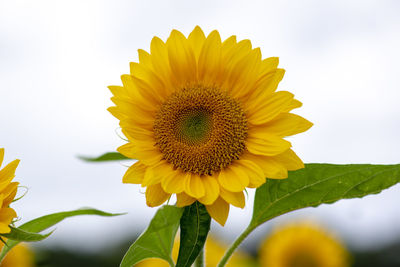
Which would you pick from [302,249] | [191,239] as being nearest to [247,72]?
[191,239]

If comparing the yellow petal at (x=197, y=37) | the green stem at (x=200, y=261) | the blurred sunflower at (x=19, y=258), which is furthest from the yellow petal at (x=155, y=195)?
the blurred sunflower at (x=19, y=258)

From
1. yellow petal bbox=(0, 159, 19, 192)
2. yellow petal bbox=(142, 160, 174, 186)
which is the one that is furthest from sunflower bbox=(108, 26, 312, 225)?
yellow petal bbox=(0, 159, 19, 192)

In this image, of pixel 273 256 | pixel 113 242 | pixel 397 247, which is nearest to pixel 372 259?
pixel 397 247

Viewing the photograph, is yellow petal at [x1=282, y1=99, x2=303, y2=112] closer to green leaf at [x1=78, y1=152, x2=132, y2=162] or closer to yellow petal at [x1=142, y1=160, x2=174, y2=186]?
yellow petal at [x1=142, y1=160, x2=174, y2=186]

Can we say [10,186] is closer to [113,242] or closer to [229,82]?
[229,82]

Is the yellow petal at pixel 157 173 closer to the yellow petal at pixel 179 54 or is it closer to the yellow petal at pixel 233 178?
the yellow petal at pixel 233 178

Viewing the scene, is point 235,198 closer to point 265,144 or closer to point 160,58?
point 265,144
